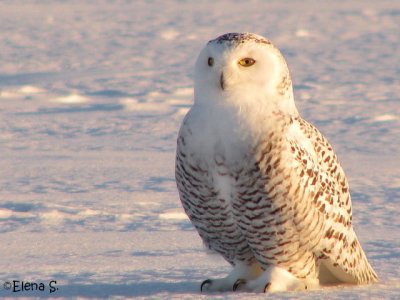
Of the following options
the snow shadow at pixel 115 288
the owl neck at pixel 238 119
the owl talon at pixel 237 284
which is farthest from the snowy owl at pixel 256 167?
the snow shadow at pixel 115 288

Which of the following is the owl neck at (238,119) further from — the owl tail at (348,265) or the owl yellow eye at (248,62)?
the owl tail at (348,265)

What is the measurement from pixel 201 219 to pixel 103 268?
626 mm

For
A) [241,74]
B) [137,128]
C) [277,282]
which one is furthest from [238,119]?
[137,128]

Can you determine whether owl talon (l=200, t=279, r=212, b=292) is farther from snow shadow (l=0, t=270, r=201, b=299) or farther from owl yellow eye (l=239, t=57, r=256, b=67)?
owl yellow eye (l=239, t=57, r=256, b=67)

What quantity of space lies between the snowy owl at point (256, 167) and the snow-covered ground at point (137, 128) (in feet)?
0.61

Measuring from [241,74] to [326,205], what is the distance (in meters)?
0.58

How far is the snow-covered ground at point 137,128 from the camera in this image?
4.74 m

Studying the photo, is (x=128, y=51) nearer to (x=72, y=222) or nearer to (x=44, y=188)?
(x=44, y=188)

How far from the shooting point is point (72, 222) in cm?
547

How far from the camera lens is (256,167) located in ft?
13.0

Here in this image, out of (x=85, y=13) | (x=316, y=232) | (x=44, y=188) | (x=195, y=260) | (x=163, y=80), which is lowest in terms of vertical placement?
(x=85, y=13)

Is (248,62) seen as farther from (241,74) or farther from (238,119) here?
(238,119)

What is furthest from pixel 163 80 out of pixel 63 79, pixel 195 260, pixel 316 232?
pixel 316 232

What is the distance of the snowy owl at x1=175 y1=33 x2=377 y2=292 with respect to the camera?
3.98 metres
